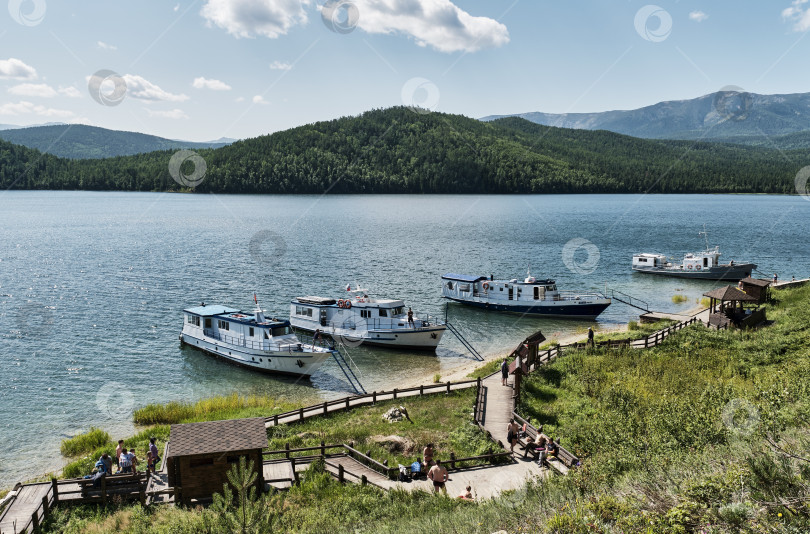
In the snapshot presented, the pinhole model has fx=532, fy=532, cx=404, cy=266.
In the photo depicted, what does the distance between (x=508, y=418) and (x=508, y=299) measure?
1362 inches

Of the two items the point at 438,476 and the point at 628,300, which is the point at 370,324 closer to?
the point at 438,476

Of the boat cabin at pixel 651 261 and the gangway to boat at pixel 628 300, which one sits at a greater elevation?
the boat cabin at pixel 651 261

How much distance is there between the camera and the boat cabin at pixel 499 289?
58344mm

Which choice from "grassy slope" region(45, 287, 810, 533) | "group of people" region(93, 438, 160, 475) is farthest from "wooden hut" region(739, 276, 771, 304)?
"group of people" region(93, 438, 160, 475)

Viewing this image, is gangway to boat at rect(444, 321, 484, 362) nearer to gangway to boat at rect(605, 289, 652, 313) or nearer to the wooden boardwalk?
gangway to boat at rect(605, 289, 652, 313)

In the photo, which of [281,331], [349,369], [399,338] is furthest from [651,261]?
[281,331]

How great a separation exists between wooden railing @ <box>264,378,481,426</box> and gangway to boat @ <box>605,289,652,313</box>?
120 feet

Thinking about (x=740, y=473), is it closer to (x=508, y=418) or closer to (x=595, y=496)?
(x=595, y=496)

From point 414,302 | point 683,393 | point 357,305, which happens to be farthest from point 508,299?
point 683,393

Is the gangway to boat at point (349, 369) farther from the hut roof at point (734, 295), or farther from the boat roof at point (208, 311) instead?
the hut roof at point (734, 295)

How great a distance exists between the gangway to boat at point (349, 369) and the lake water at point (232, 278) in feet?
2.68

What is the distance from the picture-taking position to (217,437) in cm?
1914

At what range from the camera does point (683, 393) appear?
25.9 m

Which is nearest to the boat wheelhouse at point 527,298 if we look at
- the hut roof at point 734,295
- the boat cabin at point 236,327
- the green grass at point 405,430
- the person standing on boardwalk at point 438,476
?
the hut roof at point 734,295
